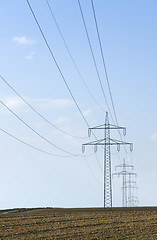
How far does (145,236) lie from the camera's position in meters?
23.1

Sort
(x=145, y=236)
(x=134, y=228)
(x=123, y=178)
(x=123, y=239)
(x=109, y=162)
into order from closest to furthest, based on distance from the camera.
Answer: (x=123, y=239) < (x=145, y=236) < (x=134, y=228) < (x=109, y=162) < (x=123, y=178)

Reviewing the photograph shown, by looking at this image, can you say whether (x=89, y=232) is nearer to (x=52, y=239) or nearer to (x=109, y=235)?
(x=109, y=235)

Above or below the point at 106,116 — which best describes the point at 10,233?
below

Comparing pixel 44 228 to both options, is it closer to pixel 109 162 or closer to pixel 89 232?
pixel 89 232

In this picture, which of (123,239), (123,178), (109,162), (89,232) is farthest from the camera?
(123,178)

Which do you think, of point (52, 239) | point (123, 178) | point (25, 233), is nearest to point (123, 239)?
point (52, 239)

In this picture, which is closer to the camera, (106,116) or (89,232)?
(89,232)

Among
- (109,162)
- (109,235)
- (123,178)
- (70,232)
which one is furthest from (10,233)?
(123,178)

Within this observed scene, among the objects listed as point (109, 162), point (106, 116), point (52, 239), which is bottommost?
point (52, 239)

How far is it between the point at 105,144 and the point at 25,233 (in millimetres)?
21787

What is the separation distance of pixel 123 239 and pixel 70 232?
3.99m

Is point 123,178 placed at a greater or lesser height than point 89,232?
greater

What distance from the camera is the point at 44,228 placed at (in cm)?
2770

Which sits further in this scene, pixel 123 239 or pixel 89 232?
pixel 89 232
